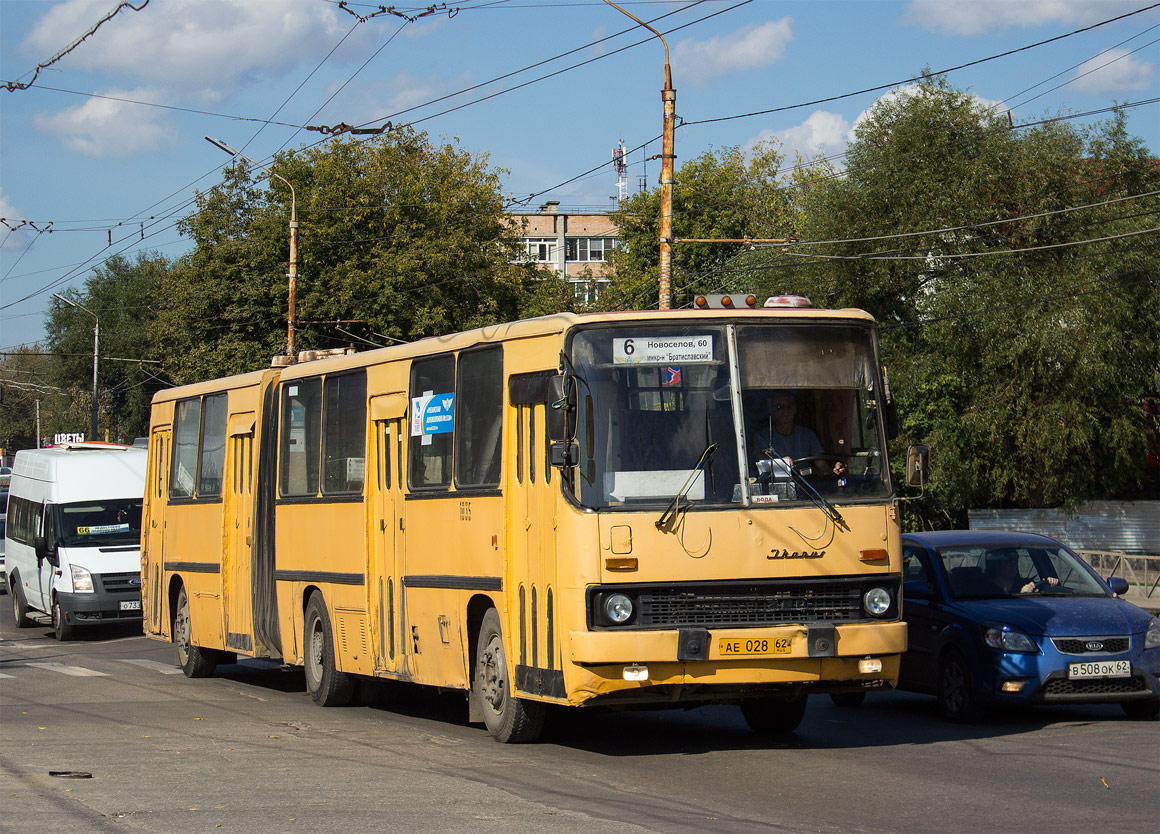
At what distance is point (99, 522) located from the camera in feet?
83.4

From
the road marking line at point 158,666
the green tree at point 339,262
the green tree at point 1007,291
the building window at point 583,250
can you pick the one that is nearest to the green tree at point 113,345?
the green tree at point 339,262

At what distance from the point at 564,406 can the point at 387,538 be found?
388 centimetres

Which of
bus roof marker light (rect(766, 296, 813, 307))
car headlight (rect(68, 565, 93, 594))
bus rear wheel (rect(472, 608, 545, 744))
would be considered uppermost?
bus roof marker light (rect(766, 296, 813, 307))

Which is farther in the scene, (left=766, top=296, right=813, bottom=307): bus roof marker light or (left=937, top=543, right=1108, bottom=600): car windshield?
(left=937, top=543, right=1108, bottom=600): car windshield

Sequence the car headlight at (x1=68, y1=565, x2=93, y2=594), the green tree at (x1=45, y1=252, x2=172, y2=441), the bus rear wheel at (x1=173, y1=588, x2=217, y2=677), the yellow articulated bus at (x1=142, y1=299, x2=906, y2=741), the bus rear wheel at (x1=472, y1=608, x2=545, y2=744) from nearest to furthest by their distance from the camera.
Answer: the yellow articulated bus at (x1=142, y1=299, x2=906, y2=741) → the bus rear wheel at (x1=472, y1=608, x2=545, y2=744) → the bus rear wheel at (x1=173, y1=588, x2=217, y2=677) → the car headlight at (x1=68, y1=565, x2=93, y2=594) → the green tree at (x1=45, y1=252, x2=172, y2=441)

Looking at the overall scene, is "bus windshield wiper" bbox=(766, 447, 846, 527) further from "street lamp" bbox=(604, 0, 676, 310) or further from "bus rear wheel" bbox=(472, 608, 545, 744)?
"street lamp" bbox=(604, 0, 676, 310)

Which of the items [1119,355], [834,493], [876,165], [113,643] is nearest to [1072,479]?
[1119,355]

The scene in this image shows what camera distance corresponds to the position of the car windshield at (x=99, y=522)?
25125mm

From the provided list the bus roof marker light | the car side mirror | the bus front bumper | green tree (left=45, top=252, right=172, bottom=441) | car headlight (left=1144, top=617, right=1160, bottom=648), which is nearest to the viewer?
the bus front bumper

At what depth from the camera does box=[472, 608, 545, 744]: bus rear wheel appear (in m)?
11.1

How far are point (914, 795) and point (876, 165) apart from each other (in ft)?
108

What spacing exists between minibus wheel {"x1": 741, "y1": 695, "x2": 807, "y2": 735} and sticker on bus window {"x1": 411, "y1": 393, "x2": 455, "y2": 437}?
327 cm

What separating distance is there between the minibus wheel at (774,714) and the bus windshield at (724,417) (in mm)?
2253

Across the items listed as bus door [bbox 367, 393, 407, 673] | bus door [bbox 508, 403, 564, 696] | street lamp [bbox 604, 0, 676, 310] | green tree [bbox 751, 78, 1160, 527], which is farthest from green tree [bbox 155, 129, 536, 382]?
bus door [bbox 508, 403, 564, 696]
